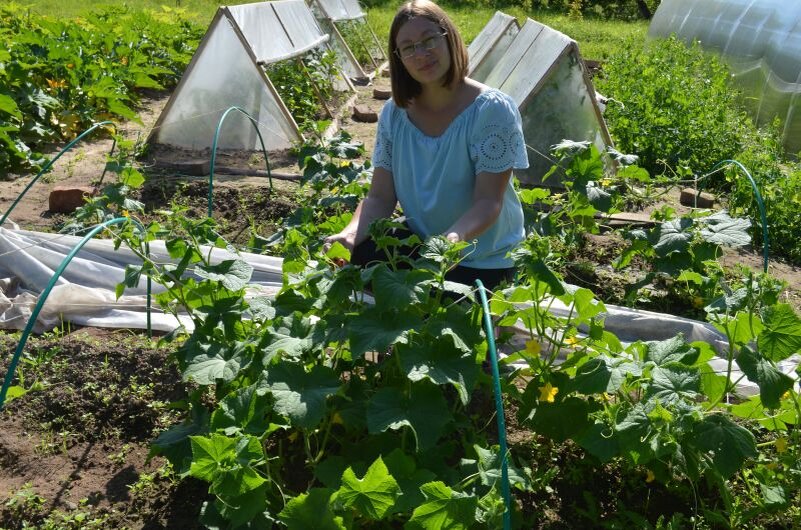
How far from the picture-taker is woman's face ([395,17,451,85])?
10.3 ft

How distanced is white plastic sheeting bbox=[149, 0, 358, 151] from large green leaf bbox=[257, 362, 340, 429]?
4.17 m

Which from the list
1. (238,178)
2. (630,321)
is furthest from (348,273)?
(238,178)

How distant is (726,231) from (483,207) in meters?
1.21

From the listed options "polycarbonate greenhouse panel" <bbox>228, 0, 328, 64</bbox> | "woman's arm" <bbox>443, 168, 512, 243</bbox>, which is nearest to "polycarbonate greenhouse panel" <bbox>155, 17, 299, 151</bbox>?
"polycarbonate greenhouse panel" <bbox>228, 0, 328, 64</bbox>

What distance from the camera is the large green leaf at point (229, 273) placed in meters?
2.55

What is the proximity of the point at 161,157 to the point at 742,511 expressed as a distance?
4782 millimetres

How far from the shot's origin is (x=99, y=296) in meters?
3.84

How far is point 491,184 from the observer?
126 inches

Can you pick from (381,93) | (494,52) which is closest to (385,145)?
(494,52)

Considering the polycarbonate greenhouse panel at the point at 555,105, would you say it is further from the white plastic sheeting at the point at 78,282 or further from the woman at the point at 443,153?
the white plastic sheeting at the point at 78,282

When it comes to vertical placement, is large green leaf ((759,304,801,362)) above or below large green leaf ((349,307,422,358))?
below

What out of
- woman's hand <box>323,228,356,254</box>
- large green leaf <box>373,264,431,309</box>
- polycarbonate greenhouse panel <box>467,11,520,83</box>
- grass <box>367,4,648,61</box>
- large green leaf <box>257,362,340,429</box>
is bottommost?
grass <box>367,4,648,61</box>

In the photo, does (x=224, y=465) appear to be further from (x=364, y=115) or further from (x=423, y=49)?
(x=364, y=115)

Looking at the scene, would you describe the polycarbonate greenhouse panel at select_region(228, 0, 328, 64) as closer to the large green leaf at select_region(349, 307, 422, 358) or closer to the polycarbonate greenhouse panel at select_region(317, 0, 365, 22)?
the polycarbonate greenhouse panel at select_region(317, 0, 365, 22)
